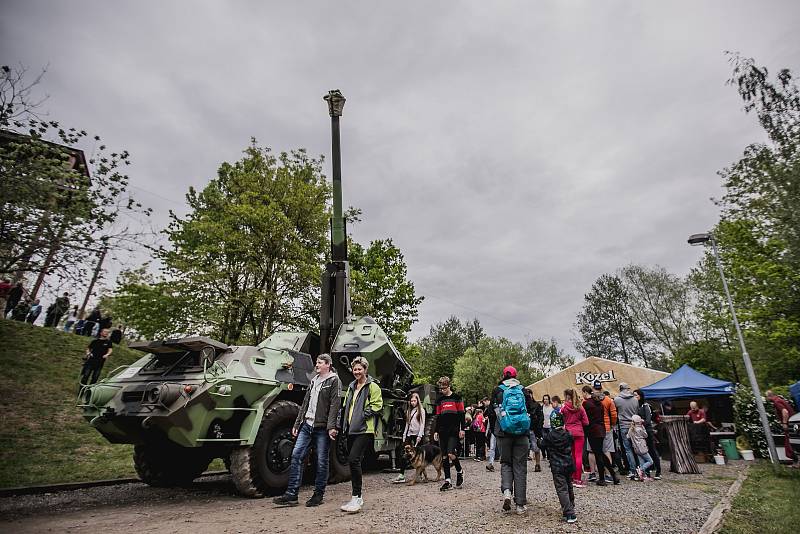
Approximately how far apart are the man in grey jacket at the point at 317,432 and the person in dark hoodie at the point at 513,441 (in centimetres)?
204

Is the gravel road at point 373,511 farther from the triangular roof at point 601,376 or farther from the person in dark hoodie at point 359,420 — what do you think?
the triangular roof at point 601,376

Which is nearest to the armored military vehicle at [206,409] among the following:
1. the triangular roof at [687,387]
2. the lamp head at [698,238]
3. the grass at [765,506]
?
the grass at [765,506]

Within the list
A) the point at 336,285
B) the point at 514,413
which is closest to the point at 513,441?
the point at 514,413

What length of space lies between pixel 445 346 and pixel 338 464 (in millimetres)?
53221

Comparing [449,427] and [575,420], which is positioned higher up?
[575,420]

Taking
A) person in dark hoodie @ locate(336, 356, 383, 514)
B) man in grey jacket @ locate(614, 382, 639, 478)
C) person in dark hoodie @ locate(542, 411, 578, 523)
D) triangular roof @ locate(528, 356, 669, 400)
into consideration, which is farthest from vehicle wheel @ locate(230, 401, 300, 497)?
triangular roof @ locate(528, 356, 669, 400)

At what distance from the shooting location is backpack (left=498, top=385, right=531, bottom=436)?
208 inches

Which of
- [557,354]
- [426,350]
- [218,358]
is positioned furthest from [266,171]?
[557,354]

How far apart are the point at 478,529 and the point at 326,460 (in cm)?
Result: 202

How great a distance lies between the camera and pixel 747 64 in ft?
30.9

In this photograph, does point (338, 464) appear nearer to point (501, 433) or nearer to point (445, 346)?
point (501, 433)

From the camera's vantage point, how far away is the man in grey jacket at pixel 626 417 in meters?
8.80

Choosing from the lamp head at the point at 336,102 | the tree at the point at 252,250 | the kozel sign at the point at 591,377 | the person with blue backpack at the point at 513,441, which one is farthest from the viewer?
the kozel sign at the point at 591,377

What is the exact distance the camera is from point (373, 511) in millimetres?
5262
